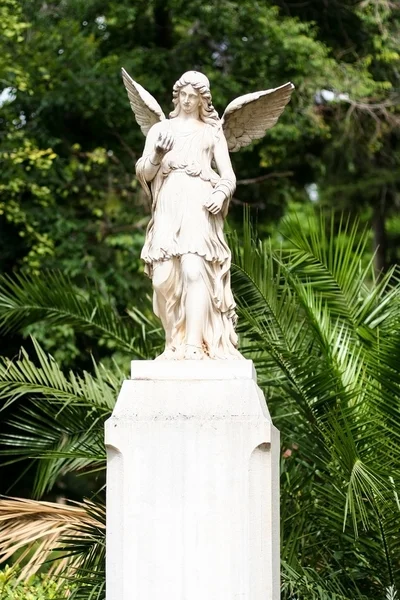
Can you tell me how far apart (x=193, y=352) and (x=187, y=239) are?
66 centimetres

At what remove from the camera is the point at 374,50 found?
16062 millimetres

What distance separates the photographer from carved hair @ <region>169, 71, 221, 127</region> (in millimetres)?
7086

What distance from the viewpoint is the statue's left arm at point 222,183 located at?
696cm

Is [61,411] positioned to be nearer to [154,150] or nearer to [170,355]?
[170,355]

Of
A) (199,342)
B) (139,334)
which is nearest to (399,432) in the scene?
(199,342)

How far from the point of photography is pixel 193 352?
6820mm

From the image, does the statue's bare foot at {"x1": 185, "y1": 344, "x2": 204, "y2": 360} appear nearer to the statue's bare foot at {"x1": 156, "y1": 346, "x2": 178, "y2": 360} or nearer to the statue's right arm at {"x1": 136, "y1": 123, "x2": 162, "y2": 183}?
the statue's bare foot at {"x1": 156, "y1": 346, "x2": 178, "y2": 360}

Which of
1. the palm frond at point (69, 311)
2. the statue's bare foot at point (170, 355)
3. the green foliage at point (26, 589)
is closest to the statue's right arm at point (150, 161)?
the statue's bare foot at point (170, 355)

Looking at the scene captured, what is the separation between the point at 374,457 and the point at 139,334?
2.69 metres

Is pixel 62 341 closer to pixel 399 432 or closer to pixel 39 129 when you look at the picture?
pixel 39 129

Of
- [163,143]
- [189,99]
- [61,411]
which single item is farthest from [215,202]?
[61,411]

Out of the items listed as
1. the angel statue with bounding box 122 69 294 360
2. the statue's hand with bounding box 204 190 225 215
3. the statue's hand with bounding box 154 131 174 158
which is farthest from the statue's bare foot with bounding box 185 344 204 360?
the statue's hand with bounding box 154 131 174 158

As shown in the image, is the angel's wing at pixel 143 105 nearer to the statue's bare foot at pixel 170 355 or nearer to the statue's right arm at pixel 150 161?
the statue's right arm at pixel 150 161

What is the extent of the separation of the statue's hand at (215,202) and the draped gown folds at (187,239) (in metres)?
0.04
